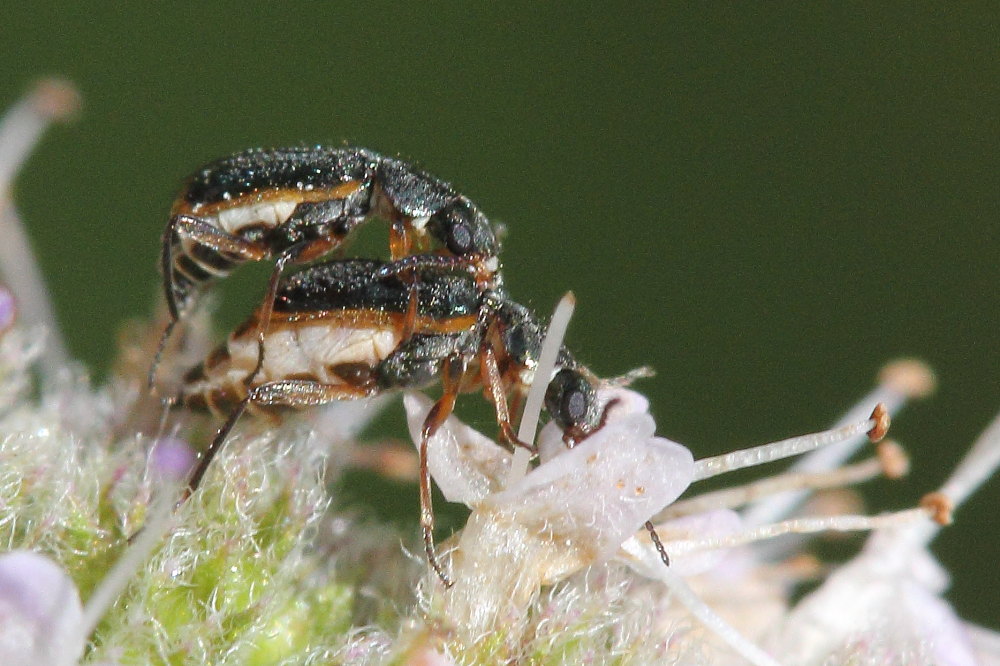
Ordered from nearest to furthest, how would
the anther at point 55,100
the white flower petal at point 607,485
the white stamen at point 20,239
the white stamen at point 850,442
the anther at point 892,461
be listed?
the white flower petal at point 607,485 → the anther at point 892,461 → the white stamen at point 850,442 → the white stamen at point 20,239 → the anther at point 55,100

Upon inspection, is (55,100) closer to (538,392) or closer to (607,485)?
(538,392)

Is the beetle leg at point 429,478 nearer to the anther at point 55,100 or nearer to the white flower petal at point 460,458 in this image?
the white flower petal at point 460,458

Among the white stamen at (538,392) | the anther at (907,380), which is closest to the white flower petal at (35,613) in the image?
the white stamen at (538,392)

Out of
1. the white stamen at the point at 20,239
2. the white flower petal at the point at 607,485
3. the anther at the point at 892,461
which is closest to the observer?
the white flower petal at the point at 607,485

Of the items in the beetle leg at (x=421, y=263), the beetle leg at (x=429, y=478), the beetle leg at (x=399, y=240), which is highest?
the beetle leg at (x=421, y=263)

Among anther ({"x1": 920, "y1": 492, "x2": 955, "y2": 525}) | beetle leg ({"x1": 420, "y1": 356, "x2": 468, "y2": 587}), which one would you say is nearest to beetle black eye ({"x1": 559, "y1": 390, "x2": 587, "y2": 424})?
beetle leg ({"x1": 420, "y1": 356, "x2": 468, "y2": 587})

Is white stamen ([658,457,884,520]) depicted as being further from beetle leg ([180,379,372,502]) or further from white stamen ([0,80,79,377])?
white stamen ([0,80,79,377])

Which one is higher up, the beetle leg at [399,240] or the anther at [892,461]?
the beetle leg at [399,240]

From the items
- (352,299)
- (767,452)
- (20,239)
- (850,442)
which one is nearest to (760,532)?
(767,452)
